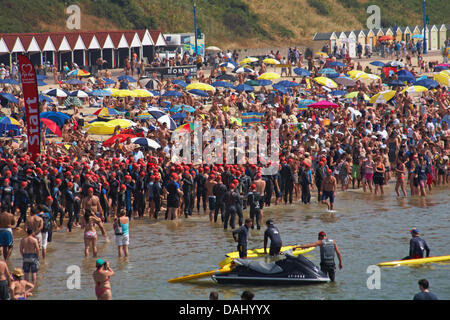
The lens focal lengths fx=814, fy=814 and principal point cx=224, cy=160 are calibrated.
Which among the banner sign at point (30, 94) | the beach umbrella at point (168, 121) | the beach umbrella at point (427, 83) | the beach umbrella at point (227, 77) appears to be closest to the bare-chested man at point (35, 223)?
the banner sign at point (30, 94)

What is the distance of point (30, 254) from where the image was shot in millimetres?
16234

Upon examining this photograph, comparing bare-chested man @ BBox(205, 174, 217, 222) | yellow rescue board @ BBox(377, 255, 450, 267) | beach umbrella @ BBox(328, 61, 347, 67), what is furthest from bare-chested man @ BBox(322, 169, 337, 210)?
beach umbrella @ BBox(328, 61, 347, 67)

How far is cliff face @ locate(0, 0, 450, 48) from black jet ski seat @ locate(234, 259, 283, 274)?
46.8 metres

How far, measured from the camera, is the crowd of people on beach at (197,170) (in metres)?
20.0

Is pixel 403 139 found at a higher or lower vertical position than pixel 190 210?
higher

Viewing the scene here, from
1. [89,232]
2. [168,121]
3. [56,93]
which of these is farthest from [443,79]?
[89,232]

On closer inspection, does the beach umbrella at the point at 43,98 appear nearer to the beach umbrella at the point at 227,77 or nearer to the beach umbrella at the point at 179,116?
the beach umbrella at the point at 179,116

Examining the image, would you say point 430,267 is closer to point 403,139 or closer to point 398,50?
point 403,139

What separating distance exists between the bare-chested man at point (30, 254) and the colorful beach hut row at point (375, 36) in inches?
1827

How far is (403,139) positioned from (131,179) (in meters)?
11.5

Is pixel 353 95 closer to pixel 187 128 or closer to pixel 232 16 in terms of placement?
pixel 187 128

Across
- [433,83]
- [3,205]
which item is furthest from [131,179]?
[433,83]

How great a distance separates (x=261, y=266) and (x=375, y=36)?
50466mm
